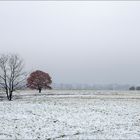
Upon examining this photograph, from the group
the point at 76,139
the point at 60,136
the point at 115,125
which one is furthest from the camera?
the point at 115,125

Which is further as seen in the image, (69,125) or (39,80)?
(39,80)

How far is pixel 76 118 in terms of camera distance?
26844mm

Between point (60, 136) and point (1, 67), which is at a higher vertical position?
point (1, 67)

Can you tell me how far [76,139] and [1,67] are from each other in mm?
47248

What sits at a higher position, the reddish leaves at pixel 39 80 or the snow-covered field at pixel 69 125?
the reddish leaves at pixel 39 80

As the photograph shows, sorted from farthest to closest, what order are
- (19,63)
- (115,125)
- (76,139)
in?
(19,63) < (115,125) < (76,139)

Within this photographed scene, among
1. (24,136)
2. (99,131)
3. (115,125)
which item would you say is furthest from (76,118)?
(24,136)

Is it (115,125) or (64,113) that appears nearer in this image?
(115,125)

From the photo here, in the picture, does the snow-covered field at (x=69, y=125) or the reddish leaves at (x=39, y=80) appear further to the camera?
the reddish leaves at (x=39, y=80)

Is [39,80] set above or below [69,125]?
above

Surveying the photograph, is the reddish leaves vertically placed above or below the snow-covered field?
above

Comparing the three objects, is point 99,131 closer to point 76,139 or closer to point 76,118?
point 76,139

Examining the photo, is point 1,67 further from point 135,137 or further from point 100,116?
point 135,137

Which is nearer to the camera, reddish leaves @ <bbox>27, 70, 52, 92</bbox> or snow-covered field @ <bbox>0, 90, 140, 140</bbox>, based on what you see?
snow-covered field @ <bbox>0, 90, 140, 140</bbox>
